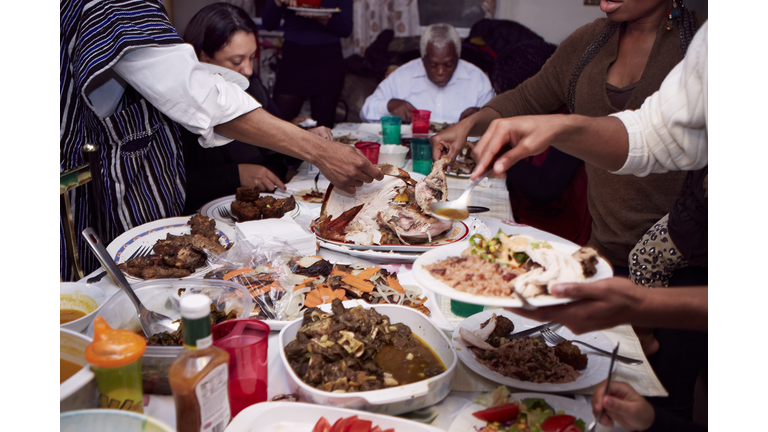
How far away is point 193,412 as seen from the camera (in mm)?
956

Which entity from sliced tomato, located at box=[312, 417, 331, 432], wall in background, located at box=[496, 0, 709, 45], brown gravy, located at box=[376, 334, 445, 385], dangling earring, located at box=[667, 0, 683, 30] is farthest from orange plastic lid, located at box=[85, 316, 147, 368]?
wall in background, located at box=[496, 0, 709, 45]

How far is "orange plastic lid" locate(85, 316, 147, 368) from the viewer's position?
3.09ft

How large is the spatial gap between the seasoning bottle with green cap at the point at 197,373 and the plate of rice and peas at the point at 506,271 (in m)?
0.51

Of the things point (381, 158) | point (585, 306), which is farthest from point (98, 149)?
point (585, 306)

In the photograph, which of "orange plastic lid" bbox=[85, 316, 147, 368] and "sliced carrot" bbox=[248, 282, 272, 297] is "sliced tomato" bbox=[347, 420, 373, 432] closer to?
"orange plastic lid" bbox=[85, 316, 147, 368]

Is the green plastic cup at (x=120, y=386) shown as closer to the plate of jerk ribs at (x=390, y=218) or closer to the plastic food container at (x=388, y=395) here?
the plastic food container at (x=388, y=395)

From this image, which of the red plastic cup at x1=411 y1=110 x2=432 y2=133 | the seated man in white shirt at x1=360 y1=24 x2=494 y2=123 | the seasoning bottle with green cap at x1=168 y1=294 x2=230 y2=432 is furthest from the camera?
the seated man in white shirt at x1=360 y1=24 x2=494 y2=123

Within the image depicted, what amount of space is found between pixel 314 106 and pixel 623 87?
14.9 ft

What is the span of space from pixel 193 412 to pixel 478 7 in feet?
26.4

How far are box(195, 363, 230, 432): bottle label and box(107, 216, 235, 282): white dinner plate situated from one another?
85 centimetres

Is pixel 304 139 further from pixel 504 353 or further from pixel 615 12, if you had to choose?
pixel 615 12

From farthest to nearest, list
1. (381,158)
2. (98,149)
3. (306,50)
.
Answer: (306,50), (381,158), (98,149)

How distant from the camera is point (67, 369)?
1.08 meters

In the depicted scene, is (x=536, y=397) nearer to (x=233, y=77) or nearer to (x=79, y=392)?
(x=79, y=392)
